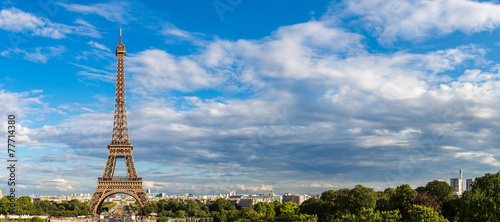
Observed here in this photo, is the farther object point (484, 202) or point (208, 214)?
point (208, 214)

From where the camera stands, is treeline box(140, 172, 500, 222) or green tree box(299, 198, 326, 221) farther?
green tree box(299, 198, 326, 221)

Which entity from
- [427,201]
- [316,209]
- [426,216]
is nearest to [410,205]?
[427,201]

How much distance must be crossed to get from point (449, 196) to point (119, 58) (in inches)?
3243

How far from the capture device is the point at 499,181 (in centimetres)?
5234

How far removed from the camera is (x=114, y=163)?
10444 cm

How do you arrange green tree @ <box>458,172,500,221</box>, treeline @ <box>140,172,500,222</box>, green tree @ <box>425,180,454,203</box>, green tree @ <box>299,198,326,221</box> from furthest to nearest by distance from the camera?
green tree @ <box>299,198,326,221</box> < green tree @ <box>425,180,454,203</box> < treeline @ <box>140,172,500,222</box> < green tree @ <box>458,172,500,221</box>

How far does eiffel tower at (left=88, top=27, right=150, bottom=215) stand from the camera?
333 feet

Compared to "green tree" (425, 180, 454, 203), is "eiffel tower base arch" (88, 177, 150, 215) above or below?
below

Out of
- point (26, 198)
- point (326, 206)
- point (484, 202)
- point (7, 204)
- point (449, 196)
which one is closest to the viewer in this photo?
point (484, 202)

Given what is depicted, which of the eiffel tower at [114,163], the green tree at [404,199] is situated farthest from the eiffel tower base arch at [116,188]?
the green tree at [404,199]

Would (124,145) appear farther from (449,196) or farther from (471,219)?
(471,219)

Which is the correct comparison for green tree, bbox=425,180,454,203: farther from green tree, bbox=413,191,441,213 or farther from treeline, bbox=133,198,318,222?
treeline, bbox=133,198,318,222

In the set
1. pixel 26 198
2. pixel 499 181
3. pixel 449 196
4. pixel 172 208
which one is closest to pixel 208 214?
pixel 172 208

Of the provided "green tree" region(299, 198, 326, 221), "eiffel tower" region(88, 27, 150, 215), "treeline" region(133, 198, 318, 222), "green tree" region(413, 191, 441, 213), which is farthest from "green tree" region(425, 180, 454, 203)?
"eiffel tower" region(88, 27, 150, 215)
